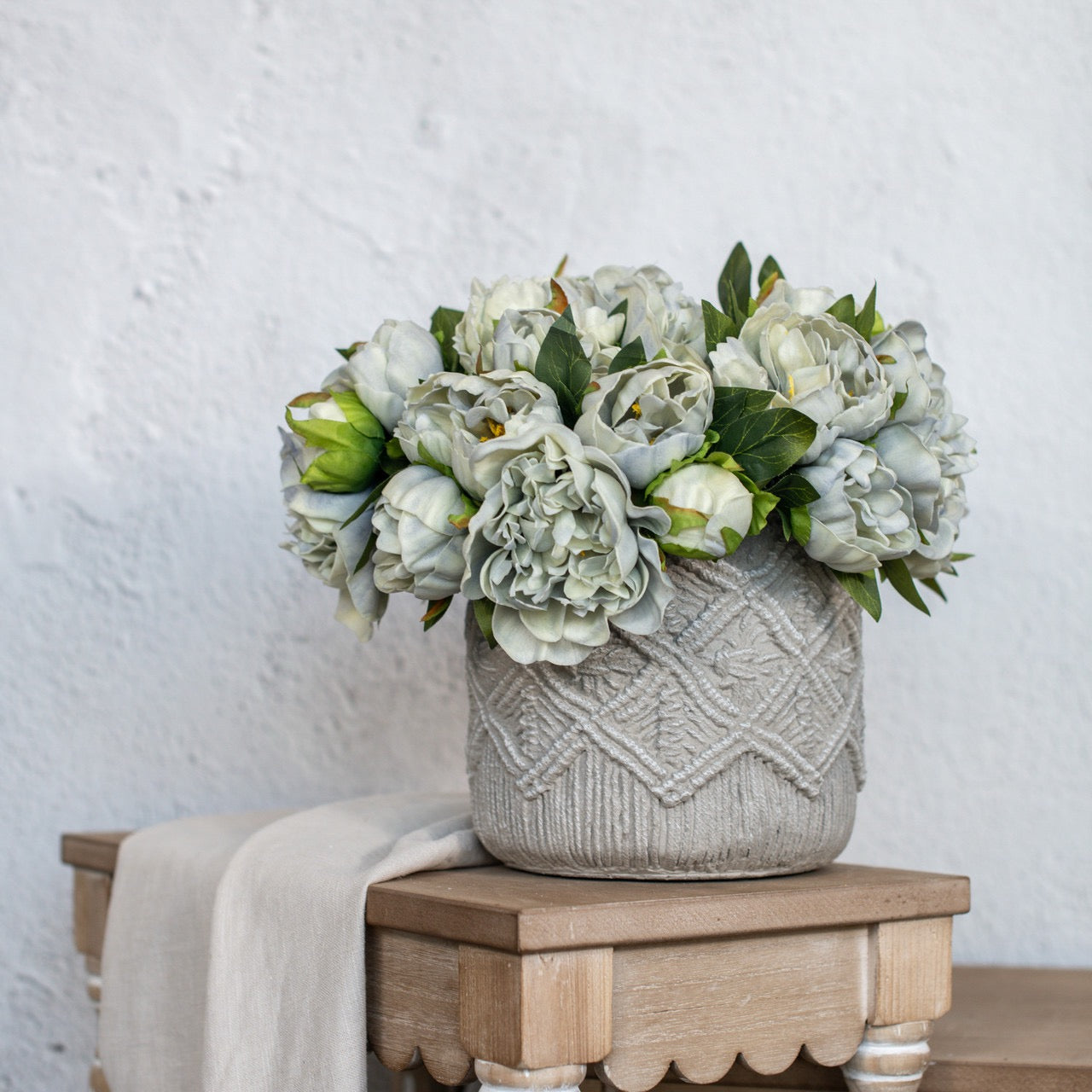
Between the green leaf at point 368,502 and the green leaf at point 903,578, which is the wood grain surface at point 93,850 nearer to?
the green leaf at point 368,502

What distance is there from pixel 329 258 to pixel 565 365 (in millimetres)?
695

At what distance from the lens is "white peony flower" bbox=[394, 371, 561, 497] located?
63 cm

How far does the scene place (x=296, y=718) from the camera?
123cm

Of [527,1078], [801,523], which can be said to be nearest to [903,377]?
[801,523]

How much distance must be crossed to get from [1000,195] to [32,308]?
99 cm

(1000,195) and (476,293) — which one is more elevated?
(1000,195)

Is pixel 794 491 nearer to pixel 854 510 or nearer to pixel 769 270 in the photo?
pixel 854 510

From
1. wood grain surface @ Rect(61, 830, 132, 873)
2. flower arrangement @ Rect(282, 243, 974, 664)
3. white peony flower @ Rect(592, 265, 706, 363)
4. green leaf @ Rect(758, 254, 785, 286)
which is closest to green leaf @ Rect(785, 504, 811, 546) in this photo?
flower arrangement @ Rect(282, 243, 974, 664)

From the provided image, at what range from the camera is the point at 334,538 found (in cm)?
71

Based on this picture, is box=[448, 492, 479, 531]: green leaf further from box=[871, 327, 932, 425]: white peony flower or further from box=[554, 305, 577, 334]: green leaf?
box=[871, 327, 932, 425]: white peony flower

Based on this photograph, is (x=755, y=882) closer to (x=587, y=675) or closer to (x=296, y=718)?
(x=587, y=675)

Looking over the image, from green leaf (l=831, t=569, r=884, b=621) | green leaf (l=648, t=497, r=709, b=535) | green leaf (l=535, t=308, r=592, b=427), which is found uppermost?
green leaf (l=535, t=308, r=592, b=427)

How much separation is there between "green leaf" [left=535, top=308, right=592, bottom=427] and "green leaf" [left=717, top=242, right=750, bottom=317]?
0.52 ft

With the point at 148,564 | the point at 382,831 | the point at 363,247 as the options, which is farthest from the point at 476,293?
the point at 148,564
